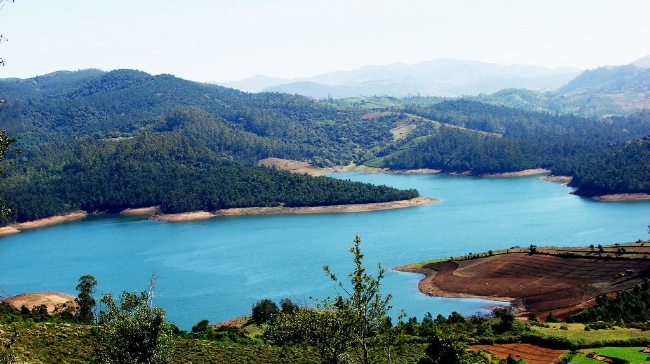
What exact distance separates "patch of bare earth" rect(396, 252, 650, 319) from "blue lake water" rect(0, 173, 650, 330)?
277cm

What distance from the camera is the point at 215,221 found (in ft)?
376

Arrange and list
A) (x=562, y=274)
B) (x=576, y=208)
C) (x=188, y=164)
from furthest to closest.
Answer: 1. (x=188, y=164)
2. (x=576, y=208)
3. (x=562, y=274)

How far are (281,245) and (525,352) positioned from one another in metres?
53.3

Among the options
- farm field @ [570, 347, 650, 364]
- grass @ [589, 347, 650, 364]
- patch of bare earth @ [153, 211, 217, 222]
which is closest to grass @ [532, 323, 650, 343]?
farm field @ [570, 347, 650, 364]

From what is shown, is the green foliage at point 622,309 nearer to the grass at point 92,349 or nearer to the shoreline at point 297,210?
the grass at point 92,349

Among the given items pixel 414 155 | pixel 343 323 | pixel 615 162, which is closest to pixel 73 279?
pixel 343 323

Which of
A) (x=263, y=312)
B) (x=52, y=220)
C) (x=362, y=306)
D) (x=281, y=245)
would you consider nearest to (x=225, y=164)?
(x=52, y=220)

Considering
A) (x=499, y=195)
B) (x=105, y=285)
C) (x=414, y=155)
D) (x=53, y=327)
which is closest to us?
(x=53, y=327)

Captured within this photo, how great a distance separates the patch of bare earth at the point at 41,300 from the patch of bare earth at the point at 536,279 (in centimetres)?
3248

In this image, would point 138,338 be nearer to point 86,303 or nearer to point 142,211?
point 86,303

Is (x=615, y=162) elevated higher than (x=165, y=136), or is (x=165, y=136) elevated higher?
(x=165, y=136)

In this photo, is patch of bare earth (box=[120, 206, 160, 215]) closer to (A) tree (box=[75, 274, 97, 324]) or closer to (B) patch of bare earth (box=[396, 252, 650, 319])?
(B) patch of bare earth (box=[396, 252, 650, 319])

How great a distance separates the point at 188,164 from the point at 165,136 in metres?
13.5

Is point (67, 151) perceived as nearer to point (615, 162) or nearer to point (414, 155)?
point (414, 155)
